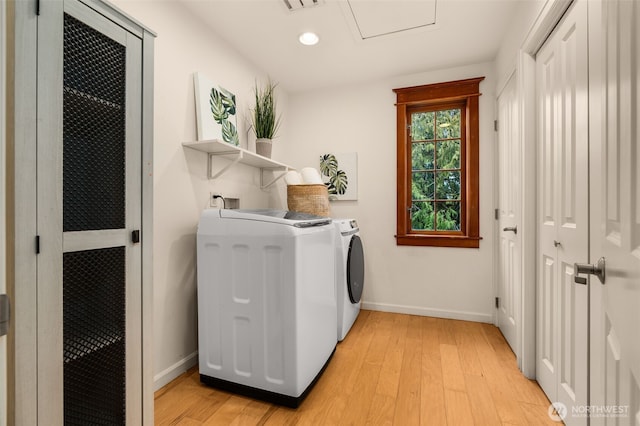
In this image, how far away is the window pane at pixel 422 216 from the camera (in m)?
3.03

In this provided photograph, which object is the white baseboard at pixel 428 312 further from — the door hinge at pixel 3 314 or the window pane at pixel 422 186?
the door hinge at pixel 3 314

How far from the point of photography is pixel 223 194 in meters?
2.34

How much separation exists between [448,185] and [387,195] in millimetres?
615

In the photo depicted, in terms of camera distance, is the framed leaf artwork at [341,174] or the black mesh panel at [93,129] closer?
the black mesh panel at [93,129]

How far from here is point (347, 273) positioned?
2.46m

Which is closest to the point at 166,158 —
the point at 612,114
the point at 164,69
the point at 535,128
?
the point at 164,69

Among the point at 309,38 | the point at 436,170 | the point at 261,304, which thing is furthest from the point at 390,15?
the point at 261,304

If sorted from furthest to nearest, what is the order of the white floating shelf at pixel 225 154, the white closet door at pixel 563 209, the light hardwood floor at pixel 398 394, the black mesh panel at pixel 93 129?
the white floating shelf at pixel 225 154 → the light hardwood floor at pixel 398 394 → the white closet door at pixel 563 209 → the black mesh panel at pixel 93 129

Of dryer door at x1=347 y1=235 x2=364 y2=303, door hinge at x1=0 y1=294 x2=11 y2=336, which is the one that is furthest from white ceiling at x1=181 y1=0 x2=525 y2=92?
door hinge at x1=0 y1=294 x2=11 y2=336

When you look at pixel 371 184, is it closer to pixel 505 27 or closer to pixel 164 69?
pixel 505 27

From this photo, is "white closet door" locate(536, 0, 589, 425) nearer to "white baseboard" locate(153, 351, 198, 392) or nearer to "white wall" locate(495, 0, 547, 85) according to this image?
"white wall" locate(495, 0, 547, 85)

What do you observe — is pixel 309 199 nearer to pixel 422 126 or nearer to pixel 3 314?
pixel 422 126

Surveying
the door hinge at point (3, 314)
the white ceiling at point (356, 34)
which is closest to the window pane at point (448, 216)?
the white ceiling at point (356, 34)

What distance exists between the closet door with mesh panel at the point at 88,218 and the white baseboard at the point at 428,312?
7.87ft
